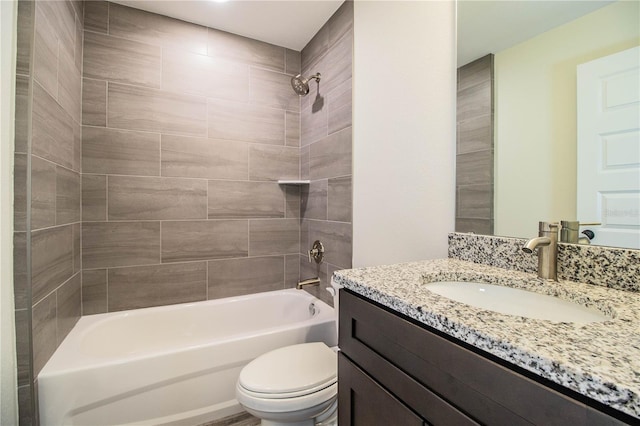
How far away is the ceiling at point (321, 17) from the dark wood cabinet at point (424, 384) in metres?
1.10

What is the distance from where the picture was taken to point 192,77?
6.79 ft

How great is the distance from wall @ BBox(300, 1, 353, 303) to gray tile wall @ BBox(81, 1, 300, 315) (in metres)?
0.17

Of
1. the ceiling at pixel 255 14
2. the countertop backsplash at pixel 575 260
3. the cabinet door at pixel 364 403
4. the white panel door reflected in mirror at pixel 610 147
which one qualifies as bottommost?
Answer: the cabinet door at pixel 364 403

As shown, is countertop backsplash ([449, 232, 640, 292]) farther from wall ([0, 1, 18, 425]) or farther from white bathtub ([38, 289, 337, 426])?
wall ([0, 1, 18, 425])

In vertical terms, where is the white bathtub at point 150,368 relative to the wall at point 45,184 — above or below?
below

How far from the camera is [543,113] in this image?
0.97 m

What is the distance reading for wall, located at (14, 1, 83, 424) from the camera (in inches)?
38.1

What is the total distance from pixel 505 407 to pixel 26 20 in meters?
1.73

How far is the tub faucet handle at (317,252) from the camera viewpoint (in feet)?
6.97

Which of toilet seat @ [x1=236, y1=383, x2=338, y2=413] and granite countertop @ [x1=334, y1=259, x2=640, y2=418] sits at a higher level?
granite countertop @ [x1=334, y1=259, x2=640, y2=418]

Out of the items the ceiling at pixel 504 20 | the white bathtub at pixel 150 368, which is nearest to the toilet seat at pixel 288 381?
the white bathtub at pixel 150 368

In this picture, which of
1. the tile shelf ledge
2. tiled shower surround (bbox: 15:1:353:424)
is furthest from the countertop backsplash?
the tile shelf ledge

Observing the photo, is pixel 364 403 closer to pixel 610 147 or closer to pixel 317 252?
pixel 610 147

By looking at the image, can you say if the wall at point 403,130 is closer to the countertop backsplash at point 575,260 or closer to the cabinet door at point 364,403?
the countertop backsplash at point 575,260
